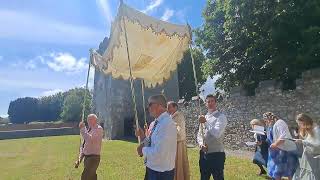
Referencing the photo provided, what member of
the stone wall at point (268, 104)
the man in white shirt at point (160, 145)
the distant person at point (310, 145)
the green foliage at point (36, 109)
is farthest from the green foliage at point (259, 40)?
the green foliage at point (36, 109)

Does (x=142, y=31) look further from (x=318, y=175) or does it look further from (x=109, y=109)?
(x=109, y=109)

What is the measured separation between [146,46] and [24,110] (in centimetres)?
8737

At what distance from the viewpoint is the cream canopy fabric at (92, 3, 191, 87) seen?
335 inches

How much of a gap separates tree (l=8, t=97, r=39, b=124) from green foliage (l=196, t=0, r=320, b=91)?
73.2 metres

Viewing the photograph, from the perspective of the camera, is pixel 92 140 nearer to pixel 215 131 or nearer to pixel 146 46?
pixel 146 46

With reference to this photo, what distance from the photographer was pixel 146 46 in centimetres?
907

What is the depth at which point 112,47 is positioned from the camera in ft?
29.9

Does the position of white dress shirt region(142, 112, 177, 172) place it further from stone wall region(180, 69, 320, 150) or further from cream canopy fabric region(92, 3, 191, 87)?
stone wall region(180, 69, 320, 150)

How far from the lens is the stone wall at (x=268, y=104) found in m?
17.2

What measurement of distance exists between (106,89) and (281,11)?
25.1 meters

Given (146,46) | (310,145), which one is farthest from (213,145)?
(146,46)

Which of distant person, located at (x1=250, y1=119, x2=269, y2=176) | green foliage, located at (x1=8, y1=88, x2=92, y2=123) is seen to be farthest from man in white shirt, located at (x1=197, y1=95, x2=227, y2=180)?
green foliage, located at (x1=8, y1=88, x2=92, y2=123)

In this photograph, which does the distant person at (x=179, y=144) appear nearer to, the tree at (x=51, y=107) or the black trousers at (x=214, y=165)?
the black trousers at (x=214, y=165)

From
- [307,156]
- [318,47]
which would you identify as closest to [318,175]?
[307,156]
